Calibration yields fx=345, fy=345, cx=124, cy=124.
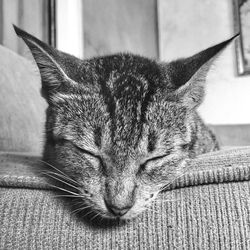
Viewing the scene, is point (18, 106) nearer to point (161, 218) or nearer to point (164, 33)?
point (161, 218)

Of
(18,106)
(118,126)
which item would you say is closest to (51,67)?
(118,126)

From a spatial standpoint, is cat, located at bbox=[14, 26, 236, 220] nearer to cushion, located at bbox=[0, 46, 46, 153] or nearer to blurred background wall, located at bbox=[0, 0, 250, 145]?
cushion, located at bbox=[0, 46, 46, 153]

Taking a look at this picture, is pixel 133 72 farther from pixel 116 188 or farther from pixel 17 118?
pixel 17 118

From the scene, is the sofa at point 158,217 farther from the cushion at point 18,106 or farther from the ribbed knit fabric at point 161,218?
the cushion at point 18,106

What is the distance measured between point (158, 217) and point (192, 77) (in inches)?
14.6

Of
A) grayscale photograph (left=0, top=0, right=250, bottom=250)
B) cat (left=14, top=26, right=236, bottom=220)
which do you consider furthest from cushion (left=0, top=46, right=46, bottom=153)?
cat (left=14, top=26, right=236, bottom=220)

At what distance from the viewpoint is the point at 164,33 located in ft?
12.9

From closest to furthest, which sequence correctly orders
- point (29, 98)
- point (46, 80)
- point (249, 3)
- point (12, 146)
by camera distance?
point (46, 80), point (12, 146), point (29, 98), point (249, 3)

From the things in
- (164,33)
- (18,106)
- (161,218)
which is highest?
(164,33)

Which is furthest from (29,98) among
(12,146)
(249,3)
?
(249,3)

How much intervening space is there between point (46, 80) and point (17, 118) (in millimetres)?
599

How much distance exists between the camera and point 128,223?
0.74 meters

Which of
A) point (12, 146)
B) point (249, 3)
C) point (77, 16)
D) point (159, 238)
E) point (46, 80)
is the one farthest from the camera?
point (249, 3)

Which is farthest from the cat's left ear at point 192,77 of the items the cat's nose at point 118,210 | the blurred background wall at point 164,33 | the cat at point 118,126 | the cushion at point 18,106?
the blurred background wall at point 164,33
